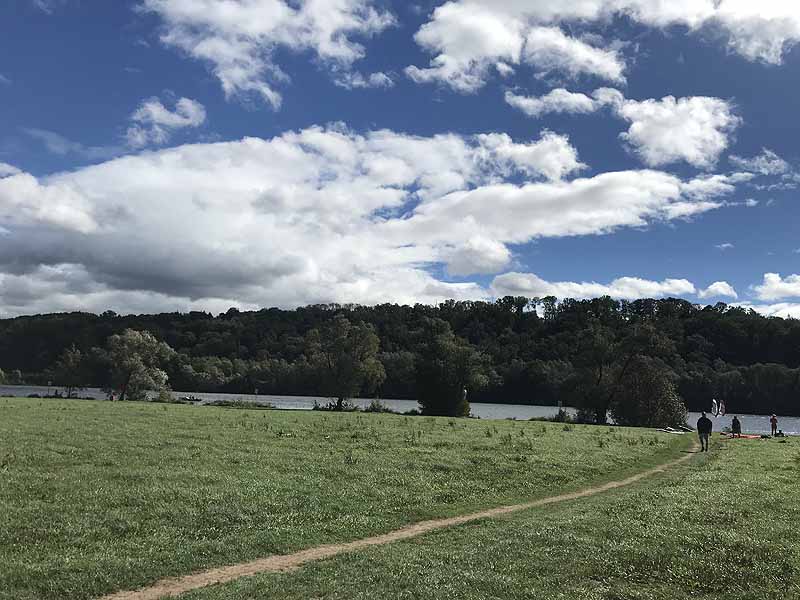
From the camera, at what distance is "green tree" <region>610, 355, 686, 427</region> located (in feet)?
252

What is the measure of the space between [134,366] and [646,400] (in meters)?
71.1

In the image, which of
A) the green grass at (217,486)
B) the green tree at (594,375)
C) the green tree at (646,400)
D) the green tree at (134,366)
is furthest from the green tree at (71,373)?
the green tree at (646,400)

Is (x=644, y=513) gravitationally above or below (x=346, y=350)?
below

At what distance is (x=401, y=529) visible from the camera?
56.7 ft

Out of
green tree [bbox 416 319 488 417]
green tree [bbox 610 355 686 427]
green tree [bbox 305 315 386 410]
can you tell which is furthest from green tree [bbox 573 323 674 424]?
green tree [bbox 305 315 386 410]

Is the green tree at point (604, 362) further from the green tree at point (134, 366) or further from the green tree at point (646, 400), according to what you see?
the green tree at point (134, 366)

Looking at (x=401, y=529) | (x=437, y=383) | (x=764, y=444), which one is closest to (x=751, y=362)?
(x=437, y=383)

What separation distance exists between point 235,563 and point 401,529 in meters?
5.19

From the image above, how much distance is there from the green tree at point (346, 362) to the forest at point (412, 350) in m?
1.69

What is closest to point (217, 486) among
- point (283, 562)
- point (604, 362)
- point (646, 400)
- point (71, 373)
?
point (283, 562)

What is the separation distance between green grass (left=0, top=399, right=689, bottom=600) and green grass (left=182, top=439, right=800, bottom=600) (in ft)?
7.92

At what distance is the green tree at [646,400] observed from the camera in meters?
76.8

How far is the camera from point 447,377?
83.1 m

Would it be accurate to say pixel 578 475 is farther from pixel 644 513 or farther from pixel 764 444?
pixel 764 444
